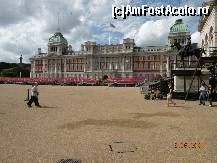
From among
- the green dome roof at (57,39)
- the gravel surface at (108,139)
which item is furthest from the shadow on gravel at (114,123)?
the green dome roof at (57,39)

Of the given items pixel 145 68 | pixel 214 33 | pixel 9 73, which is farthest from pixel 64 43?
pixel 214 33

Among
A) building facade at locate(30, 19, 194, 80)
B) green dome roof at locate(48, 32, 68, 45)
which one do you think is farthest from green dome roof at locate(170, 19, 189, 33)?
green dome roof at locate(48, 32, 68, 45)

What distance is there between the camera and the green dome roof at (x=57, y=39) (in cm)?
14700

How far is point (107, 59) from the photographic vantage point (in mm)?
134250

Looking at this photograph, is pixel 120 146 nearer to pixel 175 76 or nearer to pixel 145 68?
pixel 175 76

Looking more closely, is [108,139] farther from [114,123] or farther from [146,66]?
[146,66]

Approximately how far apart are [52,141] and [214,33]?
111 feet

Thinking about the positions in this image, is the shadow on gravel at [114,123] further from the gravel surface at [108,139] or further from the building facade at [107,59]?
the building facade at [107,59]

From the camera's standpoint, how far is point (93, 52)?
444 feet

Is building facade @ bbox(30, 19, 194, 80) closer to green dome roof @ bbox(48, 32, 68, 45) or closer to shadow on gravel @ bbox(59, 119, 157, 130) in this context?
green dome roof @ bbox(48, 32, 68, 45)

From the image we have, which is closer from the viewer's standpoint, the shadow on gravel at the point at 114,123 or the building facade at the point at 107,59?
the shadow on gravel at the point at 114,123

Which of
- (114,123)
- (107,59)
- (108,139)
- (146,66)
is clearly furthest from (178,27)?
(108,139)

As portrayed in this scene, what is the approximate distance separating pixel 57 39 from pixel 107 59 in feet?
98.6

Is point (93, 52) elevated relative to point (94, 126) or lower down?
elevated
